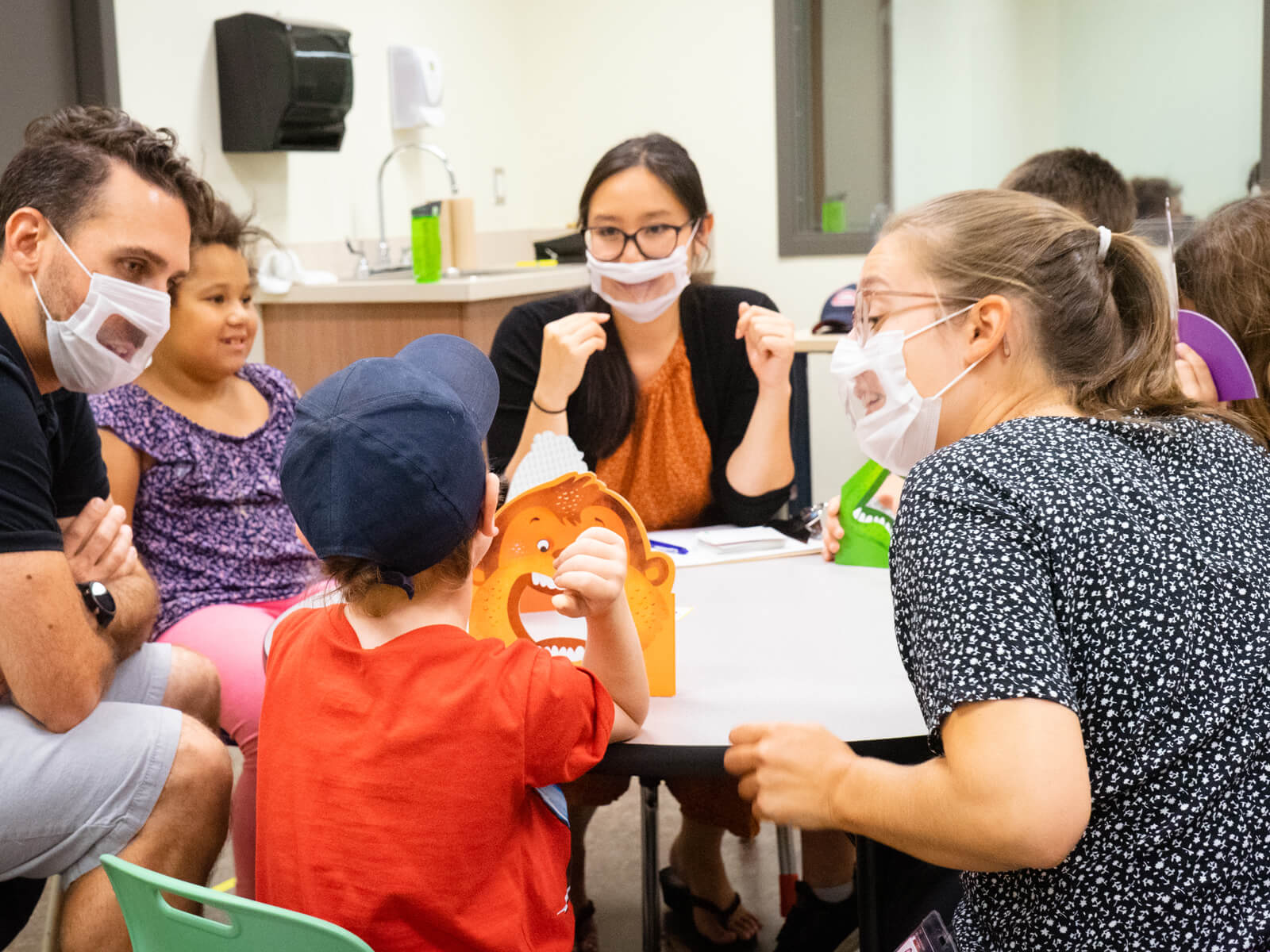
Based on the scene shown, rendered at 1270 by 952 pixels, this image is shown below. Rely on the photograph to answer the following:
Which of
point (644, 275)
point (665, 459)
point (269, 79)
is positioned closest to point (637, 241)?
point (644, 275)

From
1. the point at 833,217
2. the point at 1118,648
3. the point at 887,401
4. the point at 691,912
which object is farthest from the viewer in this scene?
the point at 833,217

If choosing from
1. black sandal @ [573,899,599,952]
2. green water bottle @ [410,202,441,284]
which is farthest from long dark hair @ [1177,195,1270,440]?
green water bottle @ [410,202,441,284]

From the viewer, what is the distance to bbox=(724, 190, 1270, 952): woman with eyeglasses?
32.2 inches

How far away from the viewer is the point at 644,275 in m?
2.14

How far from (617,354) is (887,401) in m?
0.99

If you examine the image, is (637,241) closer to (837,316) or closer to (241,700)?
(241,700)

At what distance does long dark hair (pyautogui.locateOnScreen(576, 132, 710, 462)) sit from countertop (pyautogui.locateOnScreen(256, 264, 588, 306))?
1190mm

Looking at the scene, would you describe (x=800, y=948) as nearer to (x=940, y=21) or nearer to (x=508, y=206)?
(x=508, y=206)

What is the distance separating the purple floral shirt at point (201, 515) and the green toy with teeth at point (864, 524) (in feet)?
3.42

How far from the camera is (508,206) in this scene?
17.5 feet

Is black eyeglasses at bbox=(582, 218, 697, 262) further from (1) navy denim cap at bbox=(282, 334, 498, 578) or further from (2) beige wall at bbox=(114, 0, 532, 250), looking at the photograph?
(2) beige wall at bbox=(114, 0, 532, 250)

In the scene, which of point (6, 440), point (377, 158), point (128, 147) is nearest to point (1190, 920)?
point (6, 440)

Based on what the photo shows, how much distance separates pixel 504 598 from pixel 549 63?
457 centimetres

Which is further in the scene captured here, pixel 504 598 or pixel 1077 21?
pixel 1077 21
